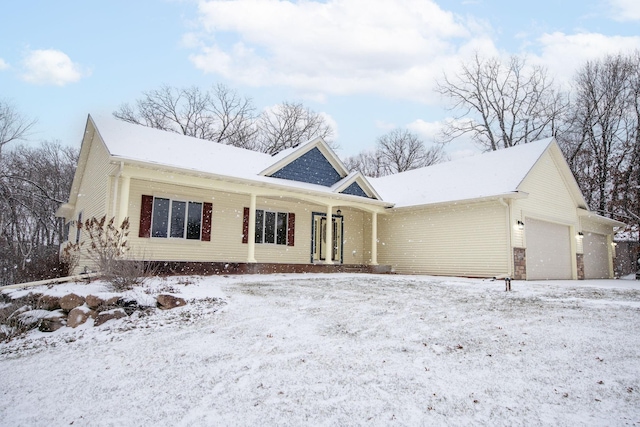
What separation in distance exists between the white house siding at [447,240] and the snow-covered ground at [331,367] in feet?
20.7

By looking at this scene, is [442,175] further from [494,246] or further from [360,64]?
[360,64]

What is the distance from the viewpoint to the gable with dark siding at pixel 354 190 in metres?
14.2

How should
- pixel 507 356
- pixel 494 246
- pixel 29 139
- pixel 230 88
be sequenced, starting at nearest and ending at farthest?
pixel 507 356 < pixel 494 246 < pixel 29 139 < pixel 230 88

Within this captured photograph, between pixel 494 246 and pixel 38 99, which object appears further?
pixel 38 99

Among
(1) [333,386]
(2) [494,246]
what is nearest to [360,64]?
(2) [494,246]

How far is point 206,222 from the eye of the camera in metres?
11.7

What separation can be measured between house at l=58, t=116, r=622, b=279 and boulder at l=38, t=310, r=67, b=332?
396 centimetres

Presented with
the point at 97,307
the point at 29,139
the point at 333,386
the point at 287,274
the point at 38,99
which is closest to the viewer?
the point at 333,386

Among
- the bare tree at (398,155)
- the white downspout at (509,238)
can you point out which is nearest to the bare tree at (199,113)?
the bare tree at (398,155)

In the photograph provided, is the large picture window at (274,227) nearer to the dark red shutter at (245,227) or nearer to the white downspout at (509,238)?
the dark red shutter at (245,227)

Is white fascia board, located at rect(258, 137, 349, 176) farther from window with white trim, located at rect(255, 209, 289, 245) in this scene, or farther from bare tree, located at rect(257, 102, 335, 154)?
bare tree, located at rect(257, 102, 335, 154)

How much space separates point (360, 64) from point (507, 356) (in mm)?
23958

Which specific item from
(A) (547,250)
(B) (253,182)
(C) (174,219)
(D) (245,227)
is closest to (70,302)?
(C) (174,219)

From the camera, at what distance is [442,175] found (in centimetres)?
1577
